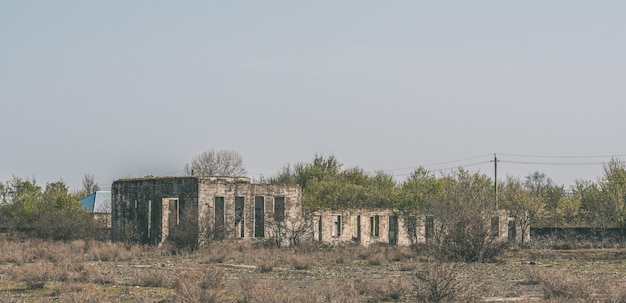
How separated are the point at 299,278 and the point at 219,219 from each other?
63.6 ft

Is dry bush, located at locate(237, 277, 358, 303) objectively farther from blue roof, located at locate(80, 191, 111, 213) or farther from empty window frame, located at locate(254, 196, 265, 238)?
blue roof, located at locate(80, 191, 111, 213)

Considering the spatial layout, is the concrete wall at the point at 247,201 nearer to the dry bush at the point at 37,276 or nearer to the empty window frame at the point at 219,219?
the empty window frame at the point at 219,219

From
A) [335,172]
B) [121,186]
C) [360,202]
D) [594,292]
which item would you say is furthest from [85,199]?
→ [594,292]

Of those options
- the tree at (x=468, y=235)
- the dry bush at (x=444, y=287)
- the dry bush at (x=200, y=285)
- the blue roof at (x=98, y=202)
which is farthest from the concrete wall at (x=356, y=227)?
the blue roof at (x=98, y=202)

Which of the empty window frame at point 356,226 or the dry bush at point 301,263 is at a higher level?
the empty window frame at point 356,226

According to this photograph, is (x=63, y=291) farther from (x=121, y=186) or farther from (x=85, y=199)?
(x=85, y=199)

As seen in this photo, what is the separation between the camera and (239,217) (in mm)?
47062

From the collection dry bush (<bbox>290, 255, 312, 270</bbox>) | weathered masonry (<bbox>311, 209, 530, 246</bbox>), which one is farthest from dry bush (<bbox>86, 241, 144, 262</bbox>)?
weathered masonry (<bbox>311, 209, 530, 246</bbox>)

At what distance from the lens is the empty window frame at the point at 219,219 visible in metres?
42.2

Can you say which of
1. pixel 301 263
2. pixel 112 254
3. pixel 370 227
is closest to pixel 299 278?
pixel 301 263

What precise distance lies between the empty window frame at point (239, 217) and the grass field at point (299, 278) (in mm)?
7045

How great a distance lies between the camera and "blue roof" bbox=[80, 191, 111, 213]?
8300 centimetres

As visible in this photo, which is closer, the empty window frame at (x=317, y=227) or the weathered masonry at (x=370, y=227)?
the empty window frame at (x=317, y=227)

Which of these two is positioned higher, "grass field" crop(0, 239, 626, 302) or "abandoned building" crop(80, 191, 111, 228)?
"abandoned building" crop(80, 191, 111, 228)
